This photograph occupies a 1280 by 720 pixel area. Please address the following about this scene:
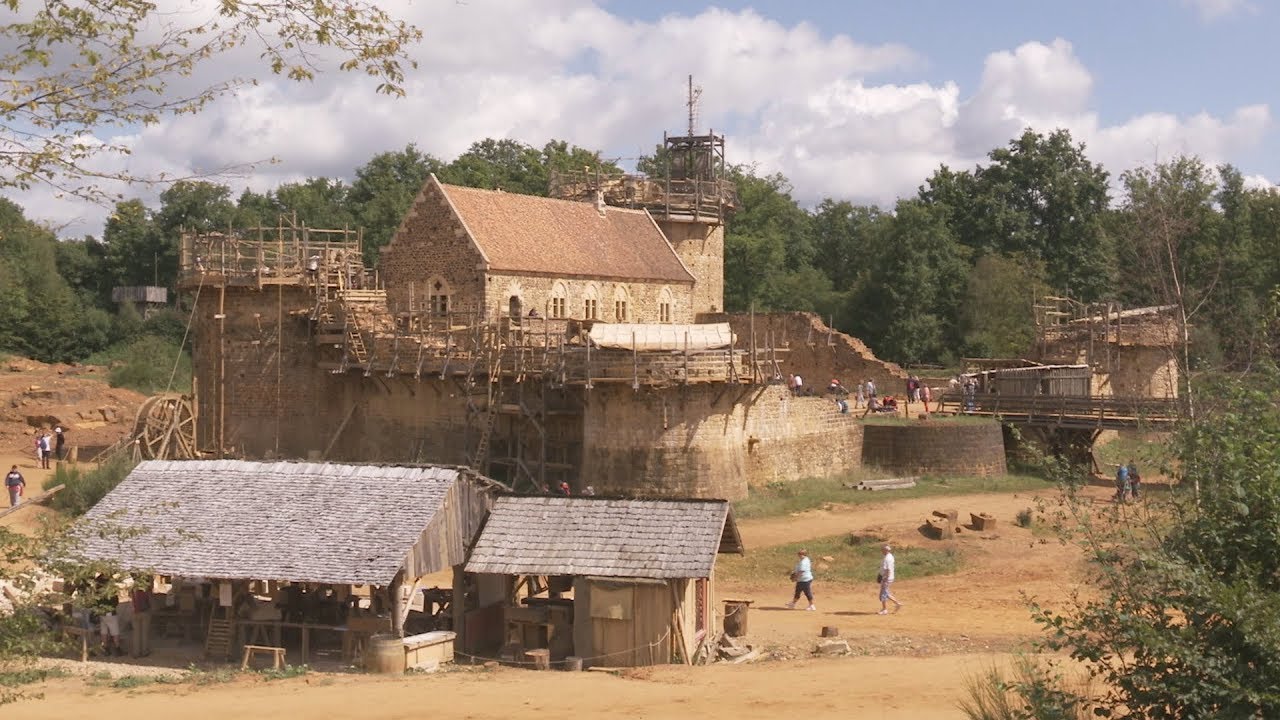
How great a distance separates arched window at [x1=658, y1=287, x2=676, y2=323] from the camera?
41656 millimetres

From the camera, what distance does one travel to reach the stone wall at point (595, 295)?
1404 inches

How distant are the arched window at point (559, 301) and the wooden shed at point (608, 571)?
16.4 m

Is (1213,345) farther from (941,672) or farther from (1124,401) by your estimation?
(941,672)

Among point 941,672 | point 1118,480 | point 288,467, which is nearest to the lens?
point 941,672

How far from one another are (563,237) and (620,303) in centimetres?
258

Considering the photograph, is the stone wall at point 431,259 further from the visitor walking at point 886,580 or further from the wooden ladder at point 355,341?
the visitor walking at point 886,580

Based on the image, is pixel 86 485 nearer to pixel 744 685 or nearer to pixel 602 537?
pixel 602 537

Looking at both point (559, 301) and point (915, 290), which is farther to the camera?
point (915, 290)

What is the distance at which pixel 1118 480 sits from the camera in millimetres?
28703

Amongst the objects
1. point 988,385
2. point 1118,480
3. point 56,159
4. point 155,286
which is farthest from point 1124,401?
point 155,286

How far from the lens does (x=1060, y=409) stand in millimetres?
37094

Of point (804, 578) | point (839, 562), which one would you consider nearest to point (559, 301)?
point (839, 562)

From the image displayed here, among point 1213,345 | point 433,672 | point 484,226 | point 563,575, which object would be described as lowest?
point 433,672

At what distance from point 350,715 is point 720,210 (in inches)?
1305
